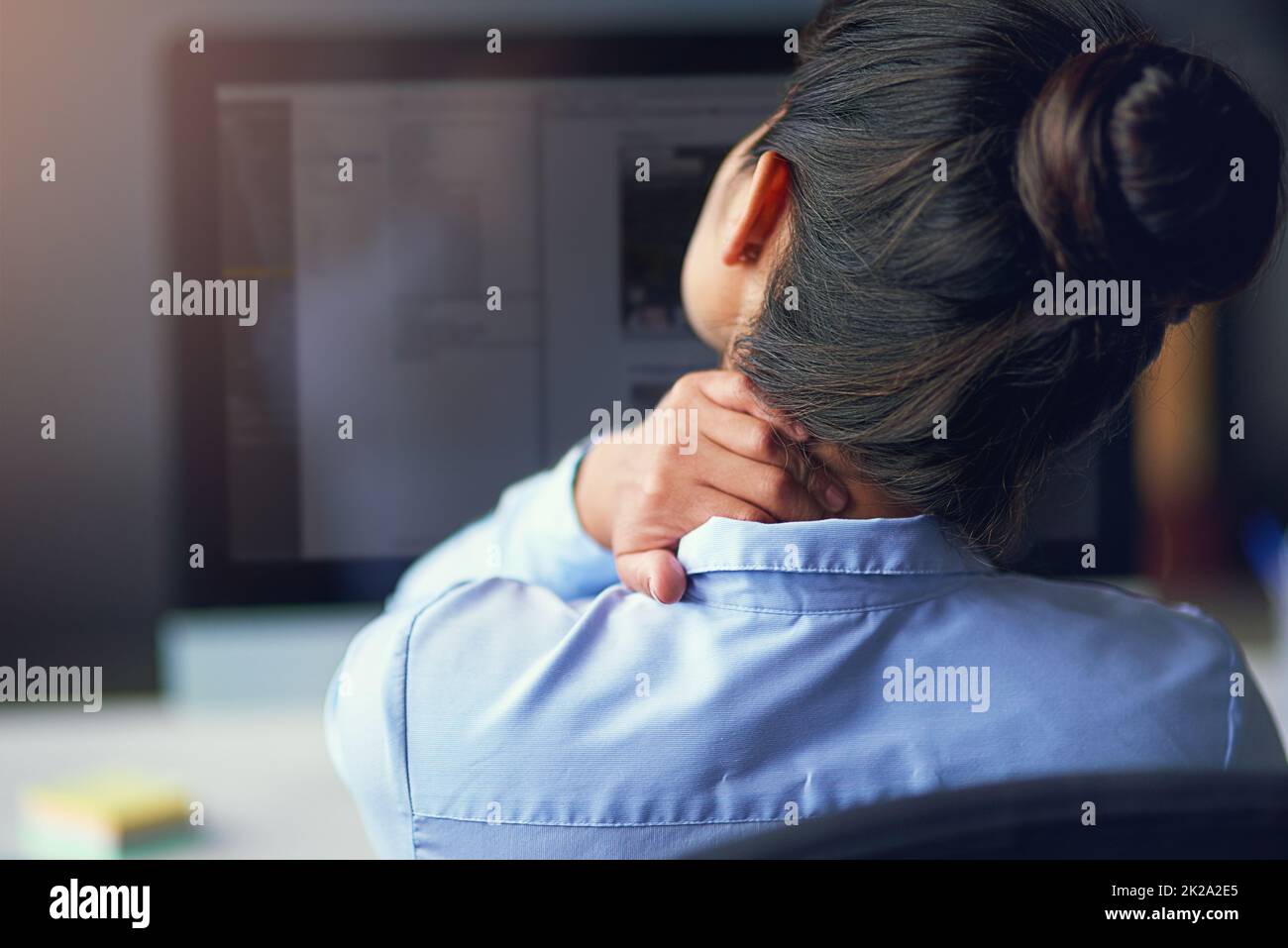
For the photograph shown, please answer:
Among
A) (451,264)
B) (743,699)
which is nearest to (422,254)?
(451,264)

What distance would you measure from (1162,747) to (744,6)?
0.70m

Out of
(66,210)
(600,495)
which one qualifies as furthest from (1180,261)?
(66,210)

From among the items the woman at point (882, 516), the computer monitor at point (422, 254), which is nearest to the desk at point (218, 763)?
the computer monitor at point (422, 254)

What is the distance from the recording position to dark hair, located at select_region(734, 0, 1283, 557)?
36 cm

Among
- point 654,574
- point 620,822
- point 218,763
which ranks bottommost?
point 218,763

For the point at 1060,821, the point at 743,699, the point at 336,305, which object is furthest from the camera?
the point at 336,305

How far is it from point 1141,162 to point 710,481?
25cm

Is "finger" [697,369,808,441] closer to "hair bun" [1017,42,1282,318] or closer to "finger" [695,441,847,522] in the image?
"finger" [695,441,847,522]

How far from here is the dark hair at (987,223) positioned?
1.19 feet

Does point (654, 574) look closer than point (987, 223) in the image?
No

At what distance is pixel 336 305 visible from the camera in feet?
2.70

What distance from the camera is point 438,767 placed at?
1.49 ft

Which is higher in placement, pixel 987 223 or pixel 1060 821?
pixel 987 223

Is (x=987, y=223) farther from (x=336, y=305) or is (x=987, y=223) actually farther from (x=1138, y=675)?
(x=336, y=305)
